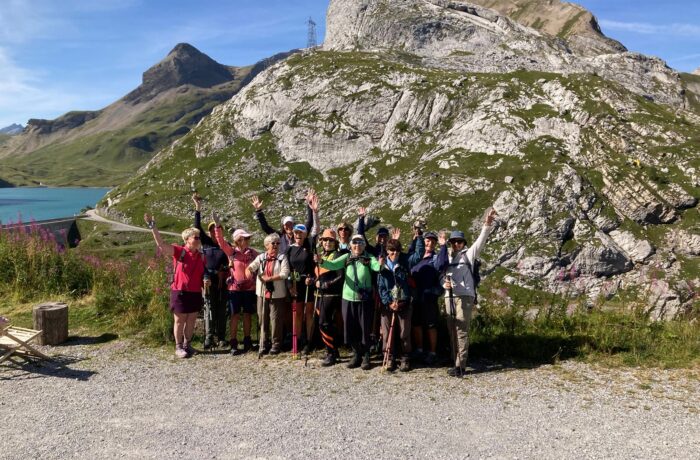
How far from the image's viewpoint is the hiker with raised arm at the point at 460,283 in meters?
9.55

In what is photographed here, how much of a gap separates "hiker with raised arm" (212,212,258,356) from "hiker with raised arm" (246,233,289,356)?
0.39 metres

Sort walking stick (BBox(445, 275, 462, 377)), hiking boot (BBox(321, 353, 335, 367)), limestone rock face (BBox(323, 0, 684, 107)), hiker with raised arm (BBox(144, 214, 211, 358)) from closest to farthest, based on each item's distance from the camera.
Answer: walking stick (BBox(445, 275, 462, 377))
hiking boot (BBox(321, 353, 335, 367))
hiker with raised arm (BBox(144, 214, 211, 358))
limestone rock face (BBox(323, 0, 684, 107))

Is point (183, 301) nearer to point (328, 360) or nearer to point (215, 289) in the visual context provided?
point (215, 289)

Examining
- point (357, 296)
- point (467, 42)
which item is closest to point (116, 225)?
point (357, 296)

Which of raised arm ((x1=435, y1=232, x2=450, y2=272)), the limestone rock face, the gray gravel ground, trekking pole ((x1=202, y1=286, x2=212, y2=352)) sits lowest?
the gray gravel ground

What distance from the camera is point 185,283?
10719 millimetres

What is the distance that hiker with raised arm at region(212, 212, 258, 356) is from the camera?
1121cm

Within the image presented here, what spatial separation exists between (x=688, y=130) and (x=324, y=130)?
75815mm

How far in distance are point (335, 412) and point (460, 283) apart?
3.97 meters

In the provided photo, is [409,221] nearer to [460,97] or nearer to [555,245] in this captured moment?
[555,245]

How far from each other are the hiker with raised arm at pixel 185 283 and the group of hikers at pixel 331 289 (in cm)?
2

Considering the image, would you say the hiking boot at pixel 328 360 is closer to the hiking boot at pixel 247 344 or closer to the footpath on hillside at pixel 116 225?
the hiking boot at pixel 247 344

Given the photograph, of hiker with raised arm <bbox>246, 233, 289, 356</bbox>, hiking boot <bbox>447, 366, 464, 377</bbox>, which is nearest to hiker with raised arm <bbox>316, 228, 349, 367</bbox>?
hiker with raised arm <bbox>246, 233, 289, 356</bbox>

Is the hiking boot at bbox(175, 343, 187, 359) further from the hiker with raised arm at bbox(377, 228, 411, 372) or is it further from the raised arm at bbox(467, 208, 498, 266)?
the raised arm at bbox(467, 208, 498, 266)
